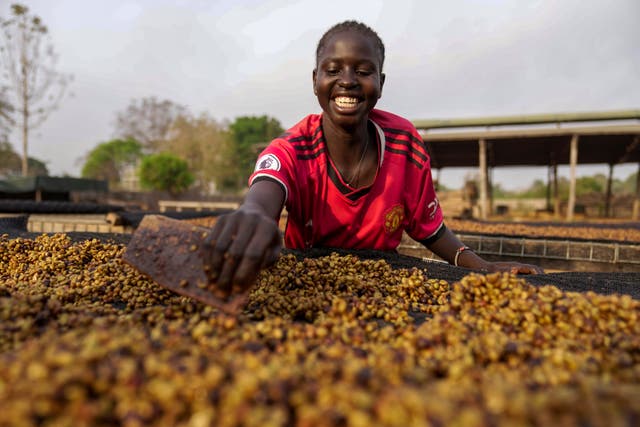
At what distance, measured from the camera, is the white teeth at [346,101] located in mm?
1909

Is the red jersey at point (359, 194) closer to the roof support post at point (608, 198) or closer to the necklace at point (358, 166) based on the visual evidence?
the necklace at point (358, 166)

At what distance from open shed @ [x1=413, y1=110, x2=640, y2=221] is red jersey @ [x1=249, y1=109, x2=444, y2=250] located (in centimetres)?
863

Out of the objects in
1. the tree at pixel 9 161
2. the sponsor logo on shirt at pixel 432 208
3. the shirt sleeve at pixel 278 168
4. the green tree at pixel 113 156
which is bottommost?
the sponsor logo on shirt at pixel 432 208

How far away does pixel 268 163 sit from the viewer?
1854 mm

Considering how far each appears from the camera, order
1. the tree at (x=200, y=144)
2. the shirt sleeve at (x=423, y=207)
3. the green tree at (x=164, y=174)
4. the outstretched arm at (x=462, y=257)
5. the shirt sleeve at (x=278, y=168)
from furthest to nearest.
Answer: the tree at (x=200, y=144)
the green tree at (x=164, y=174)
the shirt sleeve at (x=423, y=207)
the outstretched arm at (x=462, y=257)
the shirt sleeve at (x=278, y=168)

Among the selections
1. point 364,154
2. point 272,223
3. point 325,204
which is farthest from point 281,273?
point 364,154

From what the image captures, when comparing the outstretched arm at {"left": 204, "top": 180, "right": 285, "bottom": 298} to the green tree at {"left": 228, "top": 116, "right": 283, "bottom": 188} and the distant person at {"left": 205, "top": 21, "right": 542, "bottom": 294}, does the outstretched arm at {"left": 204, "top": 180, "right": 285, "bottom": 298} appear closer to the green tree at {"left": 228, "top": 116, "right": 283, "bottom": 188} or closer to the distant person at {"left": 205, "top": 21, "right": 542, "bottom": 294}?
the distant person at {"left": 205, "top": 21, "right": 542, "bottom": 294}

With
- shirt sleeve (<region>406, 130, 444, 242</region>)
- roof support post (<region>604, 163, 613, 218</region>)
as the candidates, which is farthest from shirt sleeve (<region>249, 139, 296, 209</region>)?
roof support post (<region>604, 163, 613, 218</region>)

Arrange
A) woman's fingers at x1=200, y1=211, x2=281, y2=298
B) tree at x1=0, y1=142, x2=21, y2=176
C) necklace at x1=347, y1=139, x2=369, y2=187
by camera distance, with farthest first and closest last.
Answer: tree at x1=0, y1=142, x2=21, y2=176, necklace at x1=347, y1=139, x2=369, y2=187, woman's fingers at x1=200, y1=211, x2=281, y2=298

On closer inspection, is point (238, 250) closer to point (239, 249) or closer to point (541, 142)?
point (239, 249)

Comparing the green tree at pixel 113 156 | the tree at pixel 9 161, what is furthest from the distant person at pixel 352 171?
the green tree at pixel 113 156

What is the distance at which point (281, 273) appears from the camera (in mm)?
1617

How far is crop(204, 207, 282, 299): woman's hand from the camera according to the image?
3.66 ft

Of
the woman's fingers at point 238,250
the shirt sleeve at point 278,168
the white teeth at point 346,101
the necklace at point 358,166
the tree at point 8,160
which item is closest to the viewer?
the woman's fingers at point 238,250
